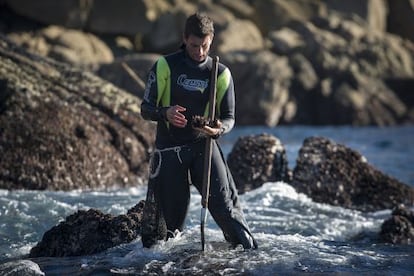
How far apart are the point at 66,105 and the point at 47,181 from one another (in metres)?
1.46

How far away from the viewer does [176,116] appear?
281 inches

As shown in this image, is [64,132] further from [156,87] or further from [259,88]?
[259,88]

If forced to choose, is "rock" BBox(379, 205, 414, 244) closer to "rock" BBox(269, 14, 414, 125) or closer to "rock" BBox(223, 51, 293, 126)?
"rock" BBox(223, 51, 293, 126)

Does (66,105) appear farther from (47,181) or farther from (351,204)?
(351,204)

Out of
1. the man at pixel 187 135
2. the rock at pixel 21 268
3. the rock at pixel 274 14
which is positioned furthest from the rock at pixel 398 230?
the rock at pixel 274 14

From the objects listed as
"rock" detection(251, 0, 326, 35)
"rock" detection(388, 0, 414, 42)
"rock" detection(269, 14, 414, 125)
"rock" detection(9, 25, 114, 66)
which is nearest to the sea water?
"rock" detection(269, 14, 414, 125)

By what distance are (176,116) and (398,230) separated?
149 inches

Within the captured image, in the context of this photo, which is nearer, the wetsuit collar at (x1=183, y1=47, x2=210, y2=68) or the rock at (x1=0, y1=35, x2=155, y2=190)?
the wetsuit collar at (x1=183, y1=47, x2=210, y2=68)

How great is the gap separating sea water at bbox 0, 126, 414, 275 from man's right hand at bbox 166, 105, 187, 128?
4.22ft

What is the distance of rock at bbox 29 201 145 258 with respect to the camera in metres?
8.09

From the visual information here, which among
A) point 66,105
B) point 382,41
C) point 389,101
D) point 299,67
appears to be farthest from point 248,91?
point 66,105

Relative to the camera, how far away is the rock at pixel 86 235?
8.09 metres

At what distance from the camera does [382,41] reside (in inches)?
1797

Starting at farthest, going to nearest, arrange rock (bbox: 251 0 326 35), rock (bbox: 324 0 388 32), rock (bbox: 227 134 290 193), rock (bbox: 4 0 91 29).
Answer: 1. rock (bbox: 324 0 388 32)
2. rock (bbox: 251 0 326 35)
3. rock (bbox: 4 0 91 29)
4. rock (bbox: 227 134 290 193)
